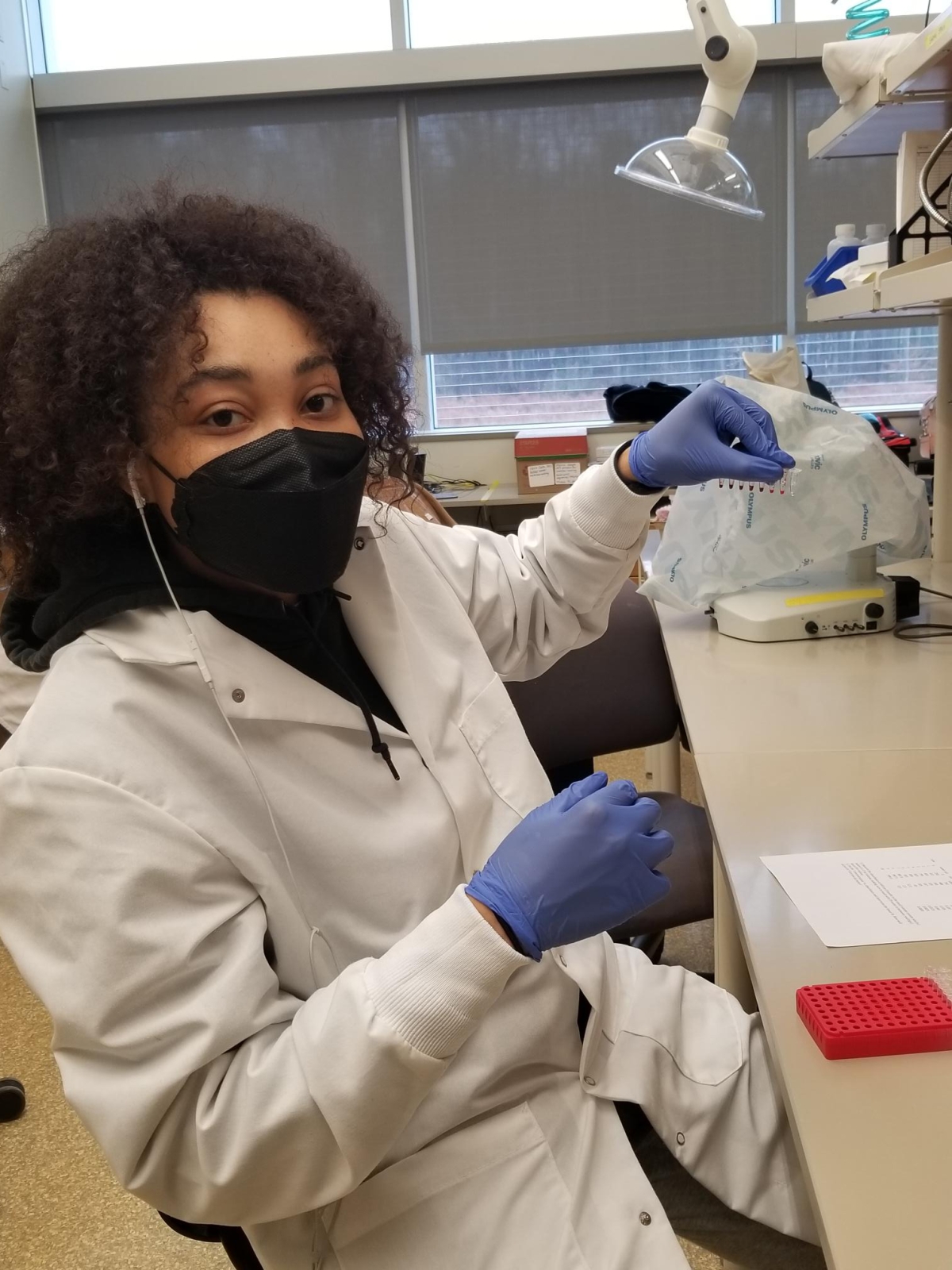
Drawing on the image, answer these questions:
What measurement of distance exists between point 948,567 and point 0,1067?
2173 millimetres

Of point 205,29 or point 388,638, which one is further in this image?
point 205,29

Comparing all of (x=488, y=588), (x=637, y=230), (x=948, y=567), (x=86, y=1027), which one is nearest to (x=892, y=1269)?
(x=86, y=1027)

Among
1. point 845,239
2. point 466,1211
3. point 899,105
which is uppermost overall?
point 899,105

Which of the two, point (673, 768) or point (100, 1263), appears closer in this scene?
point (100, 1263)

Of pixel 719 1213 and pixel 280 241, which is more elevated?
pixel 280 241

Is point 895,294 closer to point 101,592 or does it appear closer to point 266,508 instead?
point 266,508

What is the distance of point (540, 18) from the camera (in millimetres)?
4434

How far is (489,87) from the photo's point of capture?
439cm

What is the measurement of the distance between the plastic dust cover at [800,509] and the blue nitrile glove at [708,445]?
1.25 ft

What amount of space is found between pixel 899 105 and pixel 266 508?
5.10 ft

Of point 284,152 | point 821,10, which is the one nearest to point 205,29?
point 284,152

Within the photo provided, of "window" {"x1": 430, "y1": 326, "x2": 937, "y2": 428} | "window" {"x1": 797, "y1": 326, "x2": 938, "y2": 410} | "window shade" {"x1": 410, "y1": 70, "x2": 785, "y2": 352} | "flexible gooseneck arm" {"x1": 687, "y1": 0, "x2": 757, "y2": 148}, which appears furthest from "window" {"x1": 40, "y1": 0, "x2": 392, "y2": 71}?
"flexible gooseneck arm" {"x1": 687, "y1": 0, "x2": 757, "y2": 148}

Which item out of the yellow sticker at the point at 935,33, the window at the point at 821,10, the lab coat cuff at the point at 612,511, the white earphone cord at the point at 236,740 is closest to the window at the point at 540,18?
the window at the point at 821,10

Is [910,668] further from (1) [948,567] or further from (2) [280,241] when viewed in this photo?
(2) [280,241]
